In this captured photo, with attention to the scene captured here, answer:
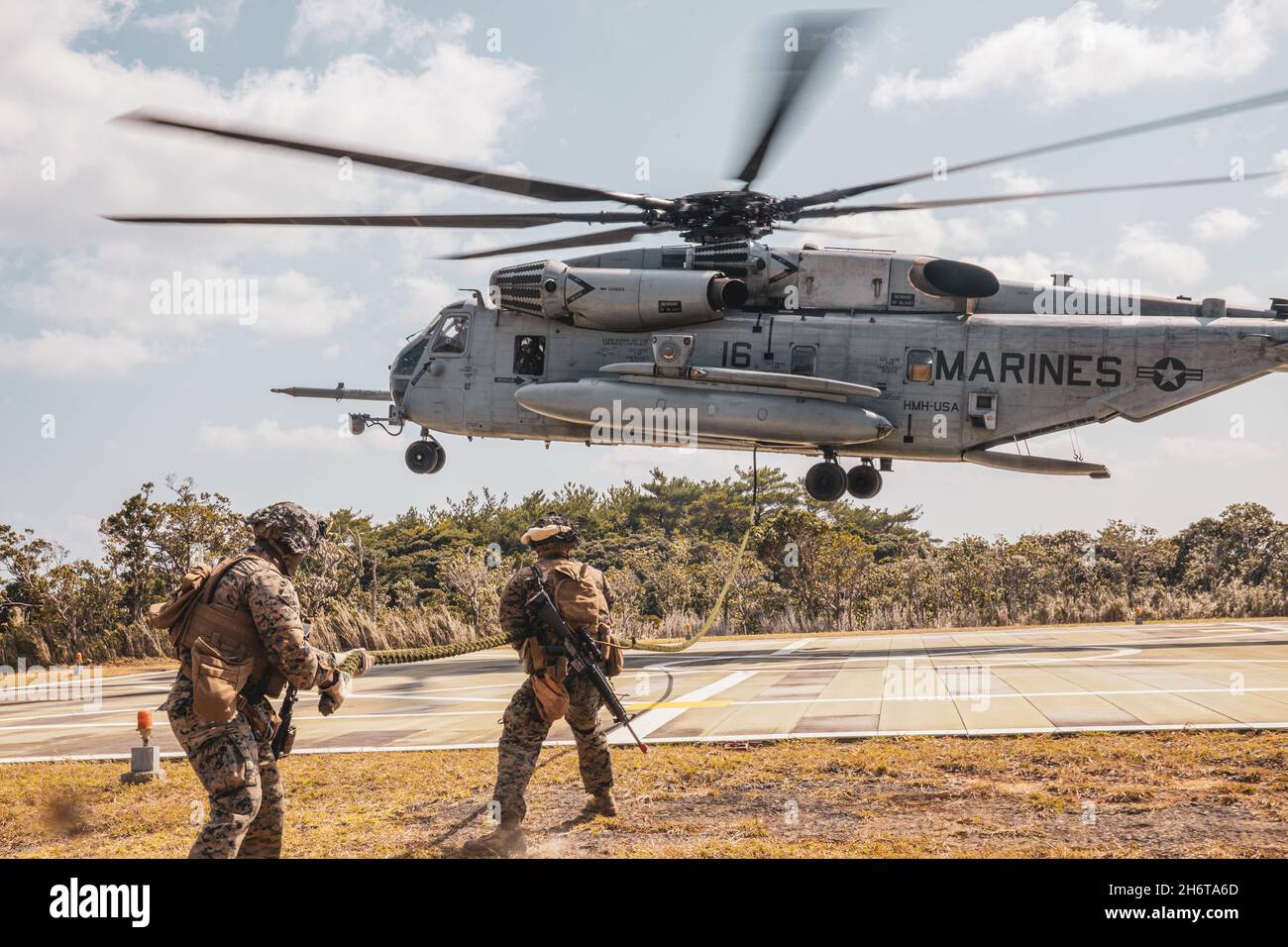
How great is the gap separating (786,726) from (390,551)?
Answer: 25563 millimetres

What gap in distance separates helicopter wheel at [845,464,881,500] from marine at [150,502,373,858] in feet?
40.9

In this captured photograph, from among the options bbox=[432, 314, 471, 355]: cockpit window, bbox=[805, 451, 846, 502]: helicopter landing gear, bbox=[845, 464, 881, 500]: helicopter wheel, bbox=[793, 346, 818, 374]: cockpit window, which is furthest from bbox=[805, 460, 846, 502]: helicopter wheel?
bbox=[432, 314, 471, 355]: cockpit window

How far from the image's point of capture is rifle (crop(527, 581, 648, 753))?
614cm

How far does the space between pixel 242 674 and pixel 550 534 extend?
2.10 m

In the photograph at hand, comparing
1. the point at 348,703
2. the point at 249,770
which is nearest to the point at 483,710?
the point at 348,703

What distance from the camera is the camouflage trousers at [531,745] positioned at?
19.0 feet

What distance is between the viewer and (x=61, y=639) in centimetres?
2356

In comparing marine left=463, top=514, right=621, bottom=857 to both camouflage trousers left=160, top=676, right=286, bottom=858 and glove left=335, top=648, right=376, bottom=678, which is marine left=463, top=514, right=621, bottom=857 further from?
camouflage trousers left=160, top=676, right=286, bottom=858

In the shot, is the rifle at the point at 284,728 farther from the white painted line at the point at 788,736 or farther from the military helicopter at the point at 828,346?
the military helicopter at the point at 828,346

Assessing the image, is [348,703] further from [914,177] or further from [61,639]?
[61,639]

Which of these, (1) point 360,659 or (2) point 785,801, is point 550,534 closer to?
(1) point 360,659

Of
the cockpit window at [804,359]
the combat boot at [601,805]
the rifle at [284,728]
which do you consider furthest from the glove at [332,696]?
the cockpit window at [804,359]

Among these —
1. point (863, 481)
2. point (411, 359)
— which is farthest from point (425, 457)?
point (863, 481)
